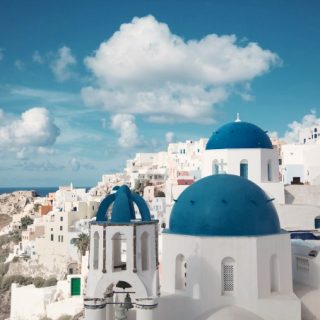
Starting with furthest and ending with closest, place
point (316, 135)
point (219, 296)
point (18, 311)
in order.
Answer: point (316, 135) < point (18, 311) < point (219, 296)

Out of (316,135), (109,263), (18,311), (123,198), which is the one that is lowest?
(18,311)

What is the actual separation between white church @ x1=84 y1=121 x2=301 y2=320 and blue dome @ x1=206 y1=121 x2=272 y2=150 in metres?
8.93

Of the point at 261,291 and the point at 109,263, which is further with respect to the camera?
the point at 261,291

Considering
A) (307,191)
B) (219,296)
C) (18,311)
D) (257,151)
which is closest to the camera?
(219,296)

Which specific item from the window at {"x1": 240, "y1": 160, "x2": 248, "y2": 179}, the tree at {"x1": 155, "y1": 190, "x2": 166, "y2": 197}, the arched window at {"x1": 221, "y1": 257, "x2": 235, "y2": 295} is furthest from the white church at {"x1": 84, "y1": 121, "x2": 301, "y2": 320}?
the tree at {"x1": 155, "y1": 190, "x2": 166, "y2": 197}

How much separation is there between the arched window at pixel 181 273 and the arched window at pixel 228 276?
126 centimetres

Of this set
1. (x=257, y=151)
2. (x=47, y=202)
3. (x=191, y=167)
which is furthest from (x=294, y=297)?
(x=47, y=202)

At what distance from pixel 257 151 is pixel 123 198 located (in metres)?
13.0

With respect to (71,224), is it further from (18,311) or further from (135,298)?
(135,298)

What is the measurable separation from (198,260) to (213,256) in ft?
1.42

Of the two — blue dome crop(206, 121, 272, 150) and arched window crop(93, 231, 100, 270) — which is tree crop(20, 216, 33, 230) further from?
arched window crop(93, 231, 100, 270)

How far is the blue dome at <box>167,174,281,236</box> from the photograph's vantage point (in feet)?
43.2

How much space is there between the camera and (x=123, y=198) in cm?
1132

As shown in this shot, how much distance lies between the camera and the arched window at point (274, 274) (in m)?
13.5
